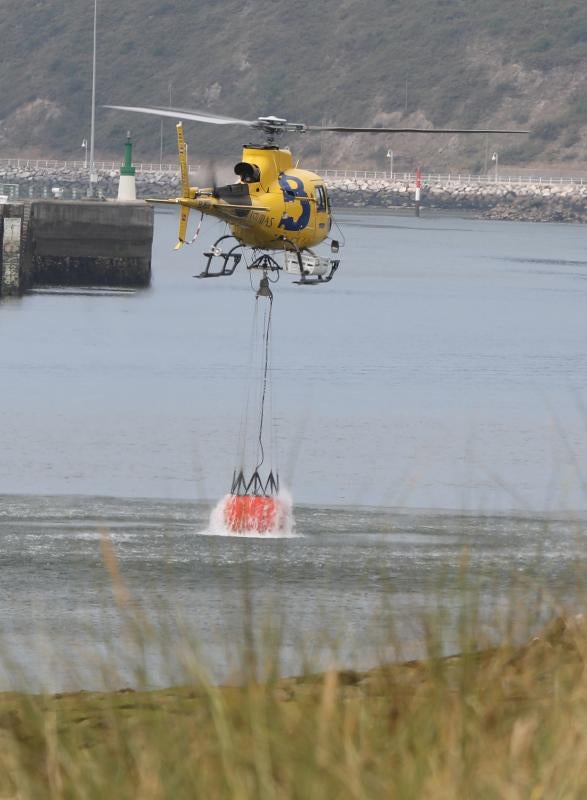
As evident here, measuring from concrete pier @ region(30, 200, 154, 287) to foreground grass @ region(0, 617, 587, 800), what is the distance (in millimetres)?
61043

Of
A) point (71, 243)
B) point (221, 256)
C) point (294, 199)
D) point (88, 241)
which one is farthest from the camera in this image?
point (71, 243)

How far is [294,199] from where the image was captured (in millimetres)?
22094

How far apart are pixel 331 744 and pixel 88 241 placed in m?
64.3

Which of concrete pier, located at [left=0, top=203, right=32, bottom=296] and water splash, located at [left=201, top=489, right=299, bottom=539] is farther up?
concrete pier, located at [left=0, top=203, right=32, bottom=296]

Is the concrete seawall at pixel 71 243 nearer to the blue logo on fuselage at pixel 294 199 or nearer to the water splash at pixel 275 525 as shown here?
the water splash at pixel 275 525

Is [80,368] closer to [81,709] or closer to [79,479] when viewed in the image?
[79,479]

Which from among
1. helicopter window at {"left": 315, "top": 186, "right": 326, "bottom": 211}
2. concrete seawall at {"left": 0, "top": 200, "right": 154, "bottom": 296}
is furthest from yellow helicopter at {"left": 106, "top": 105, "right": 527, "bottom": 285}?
concrete seawall at {"left": 0, "top": 200, "right": 154, "bottom": 296}

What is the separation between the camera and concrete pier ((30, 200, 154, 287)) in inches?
2685

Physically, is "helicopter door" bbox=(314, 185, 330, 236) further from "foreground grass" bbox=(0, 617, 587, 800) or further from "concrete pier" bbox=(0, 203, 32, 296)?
"concrete pier" bbox=(0, 203, 32, 296)

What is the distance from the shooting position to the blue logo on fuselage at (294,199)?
2202 centimetres

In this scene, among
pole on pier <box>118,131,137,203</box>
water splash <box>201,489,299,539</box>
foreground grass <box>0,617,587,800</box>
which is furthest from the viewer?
pole on pier <box>118,131,137,203</box>

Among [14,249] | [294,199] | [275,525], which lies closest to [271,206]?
[294,199]

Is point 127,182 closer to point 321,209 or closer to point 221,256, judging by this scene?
point 321,209

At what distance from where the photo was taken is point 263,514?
78.6ft
